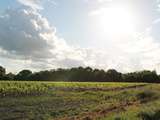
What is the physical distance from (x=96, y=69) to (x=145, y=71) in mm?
19105

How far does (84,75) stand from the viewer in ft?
388

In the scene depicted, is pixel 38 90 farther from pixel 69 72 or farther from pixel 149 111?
pixel 69 72

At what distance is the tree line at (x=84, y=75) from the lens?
10535cm

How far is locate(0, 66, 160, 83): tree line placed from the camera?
4148 inches

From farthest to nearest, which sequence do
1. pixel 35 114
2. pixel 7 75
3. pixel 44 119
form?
pixel 7 75, pixel 35 114, pixel 44 119

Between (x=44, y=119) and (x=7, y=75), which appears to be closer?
(x=44, y=119)

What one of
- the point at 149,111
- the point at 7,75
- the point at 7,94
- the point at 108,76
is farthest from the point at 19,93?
the point at 108,76

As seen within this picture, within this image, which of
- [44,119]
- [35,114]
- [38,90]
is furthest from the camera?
[38,90]

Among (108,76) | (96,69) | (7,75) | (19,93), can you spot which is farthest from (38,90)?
(96,69)

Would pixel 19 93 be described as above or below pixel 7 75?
below

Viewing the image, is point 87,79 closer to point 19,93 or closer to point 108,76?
point 108,76

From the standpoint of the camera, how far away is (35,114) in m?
25.5

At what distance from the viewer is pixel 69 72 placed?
125312 millimetres

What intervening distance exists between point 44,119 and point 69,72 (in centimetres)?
10193
